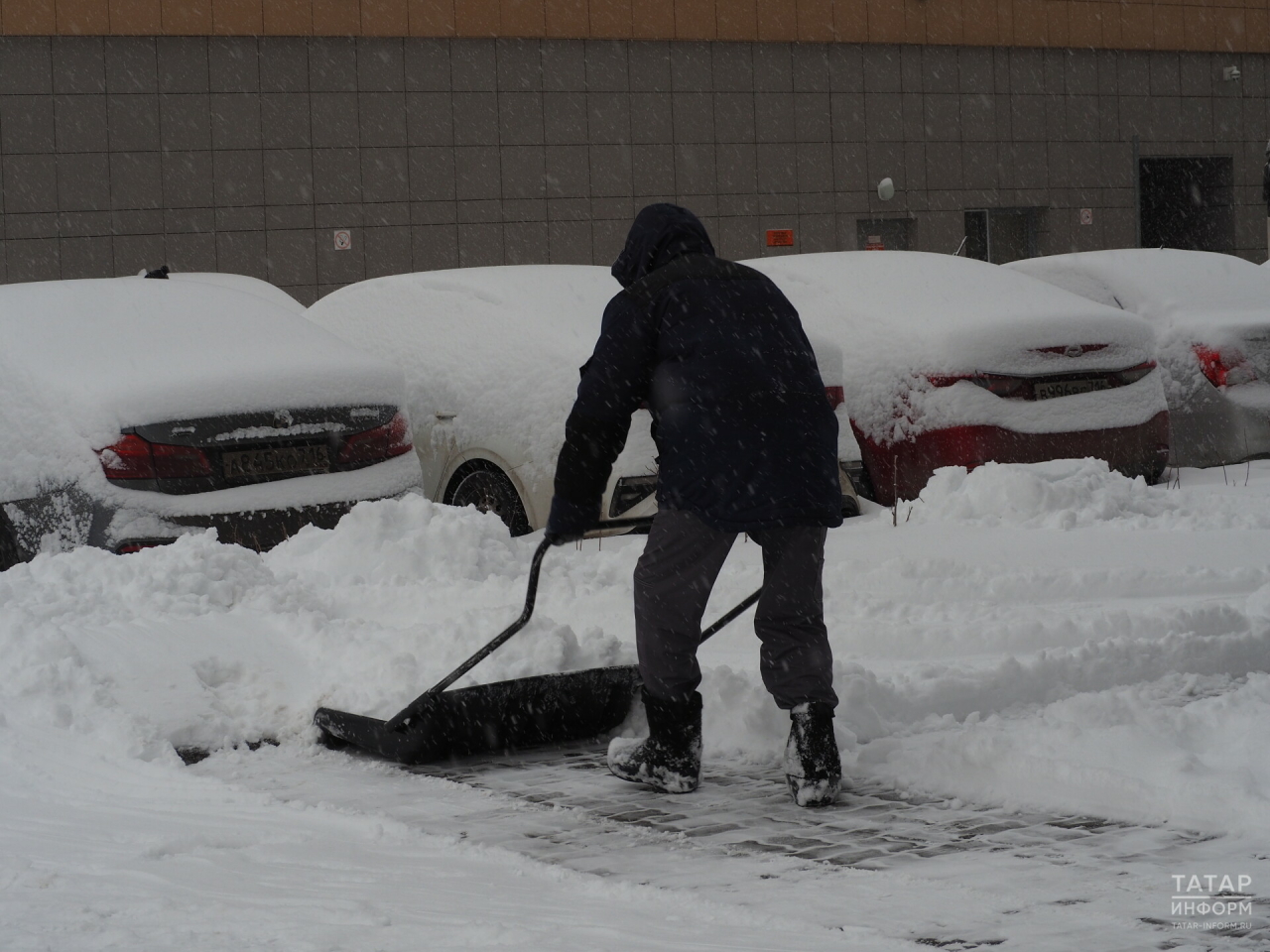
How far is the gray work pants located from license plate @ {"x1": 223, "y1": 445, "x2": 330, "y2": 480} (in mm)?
2532

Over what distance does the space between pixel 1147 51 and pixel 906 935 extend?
→ 70.5 feet

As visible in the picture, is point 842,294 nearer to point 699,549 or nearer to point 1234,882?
point 699,549

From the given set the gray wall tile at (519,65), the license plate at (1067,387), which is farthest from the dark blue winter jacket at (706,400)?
the gray wall tile at (519,65)

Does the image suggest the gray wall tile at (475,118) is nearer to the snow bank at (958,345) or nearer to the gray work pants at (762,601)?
the snow bank at (958,345)

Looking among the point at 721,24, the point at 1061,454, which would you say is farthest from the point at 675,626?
the point at 721,24

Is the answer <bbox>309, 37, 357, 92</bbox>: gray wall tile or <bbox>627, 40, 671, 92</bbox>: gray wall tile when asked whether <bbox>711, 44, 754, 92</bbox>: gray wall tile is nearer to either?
<bbox>627, 40, 671, 92</bbox>: gray wall tile

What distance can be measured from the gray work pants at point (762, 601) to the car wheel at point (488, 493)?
3.09m

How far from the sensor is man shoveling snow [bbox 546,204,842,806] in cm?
396

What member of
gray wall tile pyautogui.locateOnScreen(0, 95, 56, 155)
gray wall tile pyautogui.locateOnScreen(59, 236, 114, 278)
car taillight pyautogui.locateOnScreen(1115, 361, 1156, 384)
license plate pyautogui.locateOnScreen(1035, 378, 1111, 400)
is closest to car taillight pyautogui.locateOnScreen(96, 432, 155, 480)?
license plate pyautogui.locateOnScreen(1035, 378, 1111, 400)

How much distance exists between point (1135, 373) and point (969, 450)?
3.82 feet

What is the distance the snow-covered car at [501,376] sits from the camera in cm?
695

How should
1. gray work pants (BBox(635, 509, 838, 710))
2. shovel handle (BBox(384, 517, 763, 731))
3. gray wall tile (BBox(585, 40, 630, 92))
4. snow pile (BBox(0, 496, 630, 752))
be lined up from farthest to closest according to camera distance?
gray wall tile (BBox(585, 40, 630, 92)), snow pile (BBox(0, 496, 630, 752)), shovel handle (BBox(384, 517, 763, 731)), gray work pants (BBox(635, 509, 838, 710))

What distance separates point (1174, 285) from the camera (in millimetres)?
9719

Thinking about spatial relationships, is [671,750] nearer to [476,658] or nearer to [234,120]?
[476,658]
